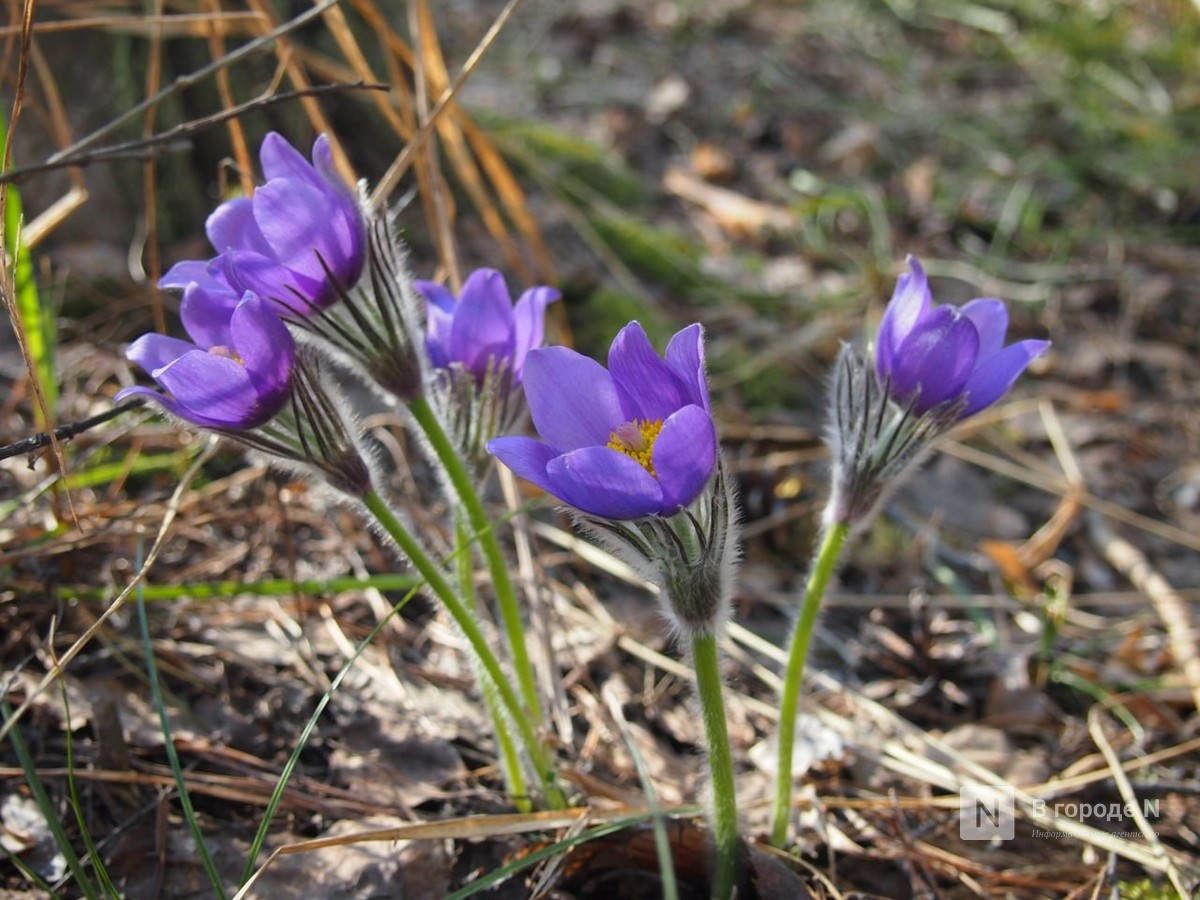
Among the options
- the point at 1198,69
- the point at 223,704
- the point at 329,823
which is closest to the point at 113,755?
the point at 223,704

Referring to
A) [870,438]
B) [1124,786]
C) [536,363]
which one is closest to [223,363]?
[536,363]

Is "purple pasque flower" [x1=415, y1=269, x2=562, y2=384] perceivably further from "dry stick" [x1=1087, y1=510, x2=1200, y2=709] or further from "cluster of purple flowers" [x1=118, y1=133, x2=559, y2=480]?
"dry stick" [x1=1087, y1=510, x2=1200, y2=709]

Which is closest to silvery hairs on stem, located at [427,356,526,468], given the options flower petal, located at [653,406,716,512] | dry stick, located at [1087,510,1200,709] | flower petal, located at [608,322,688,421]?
flower petal, located at [608,322,688,421]

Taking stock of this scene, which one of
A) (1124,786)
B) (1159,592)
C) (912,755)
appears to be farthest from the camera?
(1159,592)

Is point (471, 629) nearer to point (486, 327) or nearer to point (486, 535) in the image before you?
point (486, 535)

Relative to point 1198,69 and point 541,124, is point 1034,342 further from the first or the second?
point 1198,69

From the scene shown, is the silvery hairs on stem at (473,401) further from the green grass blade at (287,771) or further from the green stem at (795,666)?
the green stem at (795,666)
